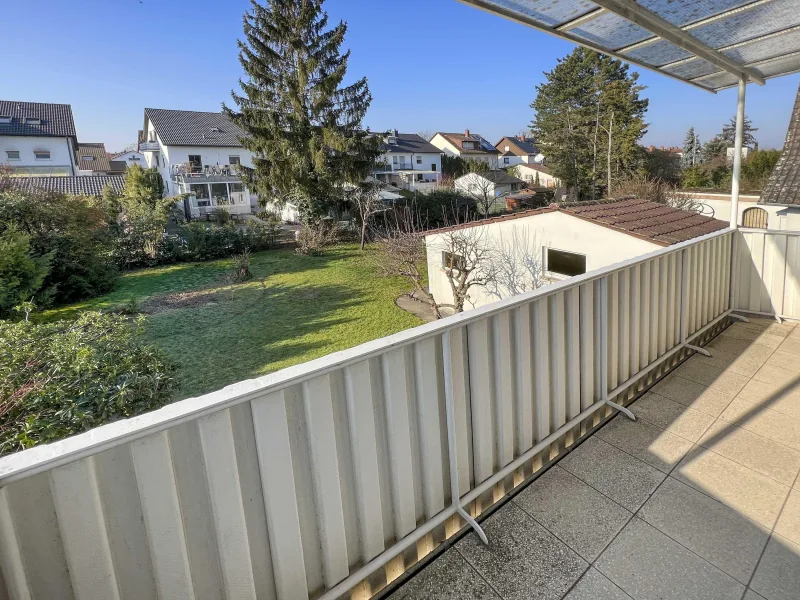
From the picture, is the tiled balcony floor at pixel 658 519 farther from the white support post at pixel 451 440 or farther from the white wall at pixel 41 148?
the white wall at pixel 41 148

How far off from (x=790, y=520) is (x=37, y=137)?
134ft

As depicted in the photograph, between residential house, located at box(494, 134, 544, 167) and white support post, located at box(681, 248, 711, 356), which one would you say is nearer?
white support post, located at box(681, 248, 711, 356)

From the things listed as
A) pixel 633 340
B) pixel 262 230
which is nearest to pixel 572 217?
pixel 633 340

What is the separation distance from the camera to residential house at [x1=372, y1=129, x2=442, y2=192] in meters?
42.2

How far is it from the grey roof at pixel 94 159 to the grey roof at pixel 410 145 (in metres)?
27.8

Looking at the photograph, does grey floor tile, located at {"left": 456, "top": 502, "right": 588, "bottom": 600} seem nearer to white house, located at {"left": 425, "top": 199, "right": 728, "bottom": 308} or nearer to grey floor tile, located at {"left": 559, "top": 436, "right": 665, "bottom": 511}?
grey floor tile, located at {"left": 559, "top": 436, "right": 665, "bottom": 511}

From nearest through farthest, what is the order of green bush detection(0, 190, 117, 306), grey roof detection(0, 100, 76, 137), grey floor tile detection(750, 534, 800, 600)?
grey floor tile detection(750, 534, 800, 600) < green bush detection(0, 190, 117, 306) < grey roof detection(0, 100, 76, 137)

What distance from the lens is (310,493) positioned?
4.40 ft

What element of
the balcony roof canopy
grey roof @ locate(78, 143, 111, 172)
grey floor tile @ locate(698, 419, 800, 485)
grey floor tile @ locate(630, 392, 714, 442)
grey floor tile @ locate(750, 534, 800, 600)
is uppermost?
grey roof @ locate(78, 143, 111, 172)

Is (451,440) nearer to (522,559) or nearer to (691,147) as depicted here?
(522,559)

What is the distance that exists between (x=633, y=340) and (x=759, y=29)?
6.98ft

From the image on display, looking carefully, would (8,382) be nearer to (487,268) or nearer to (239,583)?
(239,583)

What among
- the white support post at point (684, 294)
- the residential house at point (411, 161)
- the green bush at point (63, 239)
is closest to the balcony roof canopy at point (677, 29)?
the white support post at point (684, 294)

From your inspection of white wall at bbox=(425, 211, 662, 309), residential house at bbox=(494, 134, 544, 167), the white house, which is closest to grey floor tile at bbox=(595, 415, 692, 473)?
white wall at bbox=(425, 211, 662, 309)
